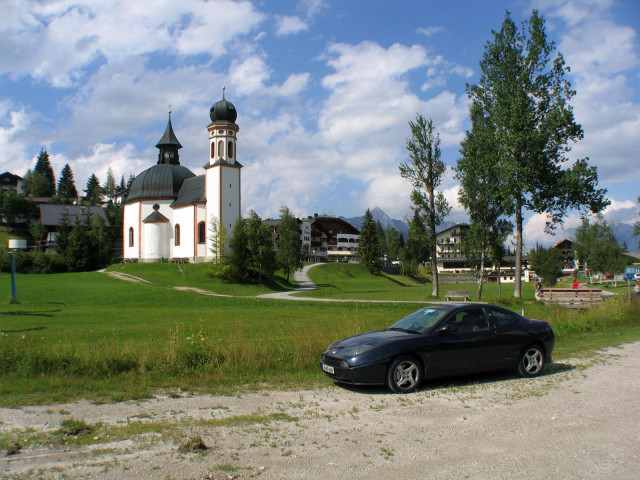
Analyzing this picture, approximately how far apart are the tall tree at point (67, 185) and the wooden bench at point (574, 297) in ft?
451

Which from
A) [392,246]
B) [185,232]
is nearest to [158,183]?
[185,232]

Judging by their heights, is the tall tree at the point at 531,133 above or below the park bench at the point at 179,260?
above

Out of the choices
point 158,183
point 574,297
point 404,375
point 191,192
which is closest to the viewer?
point 404,375

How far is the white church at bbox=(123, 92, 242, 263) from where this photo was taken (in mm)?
61375

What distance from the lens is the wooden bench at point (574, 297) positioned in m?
25.4

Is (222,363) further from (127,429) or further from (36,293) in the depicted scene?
(36,293)

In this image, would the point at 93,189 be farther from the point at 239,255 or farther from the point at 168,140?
the point at 239,255

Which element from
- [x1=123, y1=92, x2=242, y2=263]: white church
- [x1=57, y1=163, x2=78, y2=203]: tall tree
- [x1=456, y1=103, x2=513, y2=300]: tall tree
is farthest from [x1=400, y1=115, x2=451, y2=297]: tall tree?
[x1=57, y1=163, x2=78, y2=203]: tall tree

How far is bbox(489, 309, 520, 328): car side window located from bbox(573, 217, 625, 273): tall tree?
202ft

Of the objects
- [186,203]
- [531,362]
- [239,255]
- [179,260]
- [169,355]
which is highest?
[186,203]

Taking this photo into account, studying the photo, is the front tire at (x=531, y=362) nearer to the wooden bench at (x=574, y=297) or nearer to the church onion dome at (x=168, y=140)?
the wooden bench at (x=574, y=297)

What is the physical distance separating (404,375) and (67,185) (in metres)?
159

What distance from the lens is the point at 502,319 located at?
33.0ft


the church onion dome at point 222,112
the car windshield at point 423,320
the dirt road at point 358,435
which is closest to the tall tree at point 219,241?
the church onion dome at point 222,112
